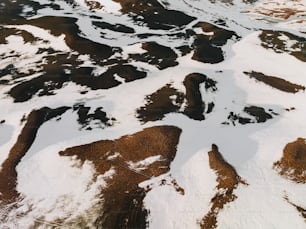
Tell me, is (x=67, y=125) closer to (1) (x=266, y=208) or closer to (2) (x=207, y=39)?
(1) (x=266, y=208)

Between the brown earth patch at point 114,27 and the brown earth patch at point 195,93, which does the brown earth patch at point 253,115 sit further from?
the brown earth patch at point 114,27

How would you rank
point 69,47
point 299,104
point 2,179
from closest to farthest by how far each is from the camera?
point 2,179, point 299,104, point 69,47

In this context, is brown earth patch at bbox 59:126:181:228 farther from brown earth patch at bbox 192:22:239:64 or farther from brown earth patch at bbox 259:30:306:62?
brown earth patch at bbox 259:30:306:62

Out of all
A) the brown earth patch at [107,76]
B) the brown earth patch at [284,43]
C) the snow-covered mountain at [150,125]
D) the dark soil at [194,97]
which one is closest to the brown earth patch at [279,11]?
the snow-covered mountain at [150,125]

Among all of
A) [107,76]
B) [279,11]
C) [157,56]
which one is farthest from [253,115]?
[279,11]

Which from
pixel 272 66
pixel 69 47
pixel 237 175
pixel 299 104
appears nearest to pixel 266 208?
pixel 237 175
